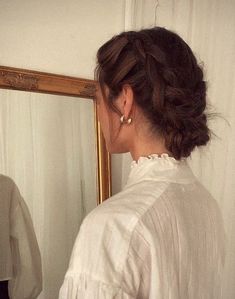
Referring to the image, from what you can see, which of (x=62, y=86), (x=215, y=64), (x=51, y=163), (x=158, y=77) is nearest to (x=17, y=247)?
(x=51, y=163)

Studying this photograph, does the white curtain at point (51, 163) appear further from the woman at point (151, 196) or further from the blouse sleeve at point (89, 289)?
the blouse sleeve at point (89, 289)

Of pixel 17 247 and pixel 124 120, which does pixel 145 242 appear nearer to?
pixel 124 120

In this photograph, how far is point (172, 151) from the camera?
0.58m

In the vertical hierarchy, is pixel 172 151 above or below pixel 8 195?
above

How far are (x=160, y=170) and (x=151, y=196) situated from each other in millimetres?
68

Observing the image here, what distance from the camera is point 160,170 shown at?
550mm

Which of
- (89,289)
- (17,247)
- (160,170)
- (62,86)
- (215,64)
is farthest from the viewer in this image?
(215,64)

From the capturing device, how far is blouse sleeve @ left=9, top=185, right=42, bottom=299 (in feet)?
2.96

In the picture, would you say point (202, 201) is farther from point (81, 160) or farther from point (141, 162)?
point (81, 160)

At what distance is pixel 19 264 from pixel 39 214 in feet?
0.50

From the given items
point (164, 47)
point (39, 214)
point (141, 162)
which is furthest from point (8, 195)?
point (164, 47)

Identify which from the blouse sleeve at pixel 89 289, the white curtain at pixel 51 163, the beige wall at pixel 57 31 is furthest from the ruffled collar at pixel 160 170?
the beige wall at pixel 57 31

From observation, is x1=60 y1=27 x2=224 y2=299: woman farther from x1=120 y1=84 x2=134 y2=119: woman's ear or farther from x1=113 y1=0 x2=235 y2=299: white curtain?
x1=113 y1=0 x2=235 y2=299: white curtain

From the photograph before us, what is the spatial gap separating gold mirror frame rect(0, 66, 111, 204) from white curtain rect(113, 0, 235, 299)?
0.32 m
